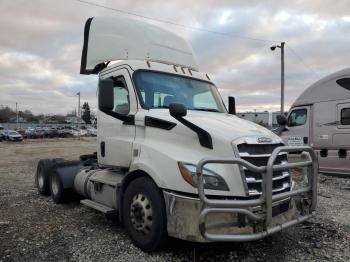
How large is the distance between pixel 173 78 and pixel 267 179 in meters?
2.55

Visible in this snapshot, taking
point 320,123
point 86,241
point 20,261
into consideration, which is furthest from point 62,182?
point 320,123

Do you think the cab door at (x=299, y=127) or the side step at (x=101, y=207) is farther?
the cab door at (x=299, y=127)

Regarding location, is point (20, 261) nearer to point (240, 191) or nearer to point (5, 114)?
point (240, 191)

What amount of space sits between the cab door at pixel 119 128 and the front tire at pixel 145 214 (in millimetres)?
640

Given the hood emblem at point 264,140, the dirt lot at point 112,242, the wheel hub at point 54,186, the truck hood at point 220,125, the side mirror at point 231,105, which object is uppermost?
the side mirror at point 231,105

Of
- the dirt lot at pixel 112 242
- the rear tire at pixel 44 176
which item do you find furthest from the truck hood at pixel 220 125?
the rear tire at pixel 44 176

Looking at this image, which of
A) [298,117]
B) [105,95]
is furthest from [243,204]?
[298,117]

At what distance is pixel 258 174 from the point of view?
432cm

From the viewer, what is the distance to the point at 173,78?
5.85 metres

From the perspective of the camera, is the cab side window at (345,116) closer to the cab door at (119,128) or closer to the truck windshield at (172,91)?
the truck windshield at (172,91)

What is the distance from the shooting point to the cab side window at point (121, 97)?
18.4ft

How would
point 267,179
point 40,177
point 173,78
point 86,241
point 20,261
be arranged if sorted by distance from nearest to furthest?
point 267,179
point 20,261
point 86,241
point 173,78
point 40,177

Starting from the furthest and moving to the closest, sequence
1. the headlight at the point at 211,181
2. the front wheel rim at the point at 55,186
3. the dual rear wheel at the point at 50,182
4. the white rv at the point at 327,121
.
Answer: the white rv at the point at 327,121 → the front wheel rim at the point at 55,186 → the dual rear wheel at the point at 50,182 → the headlight at the point at 211,181

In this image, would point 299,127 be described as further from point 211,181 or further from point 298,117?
point 211,181
